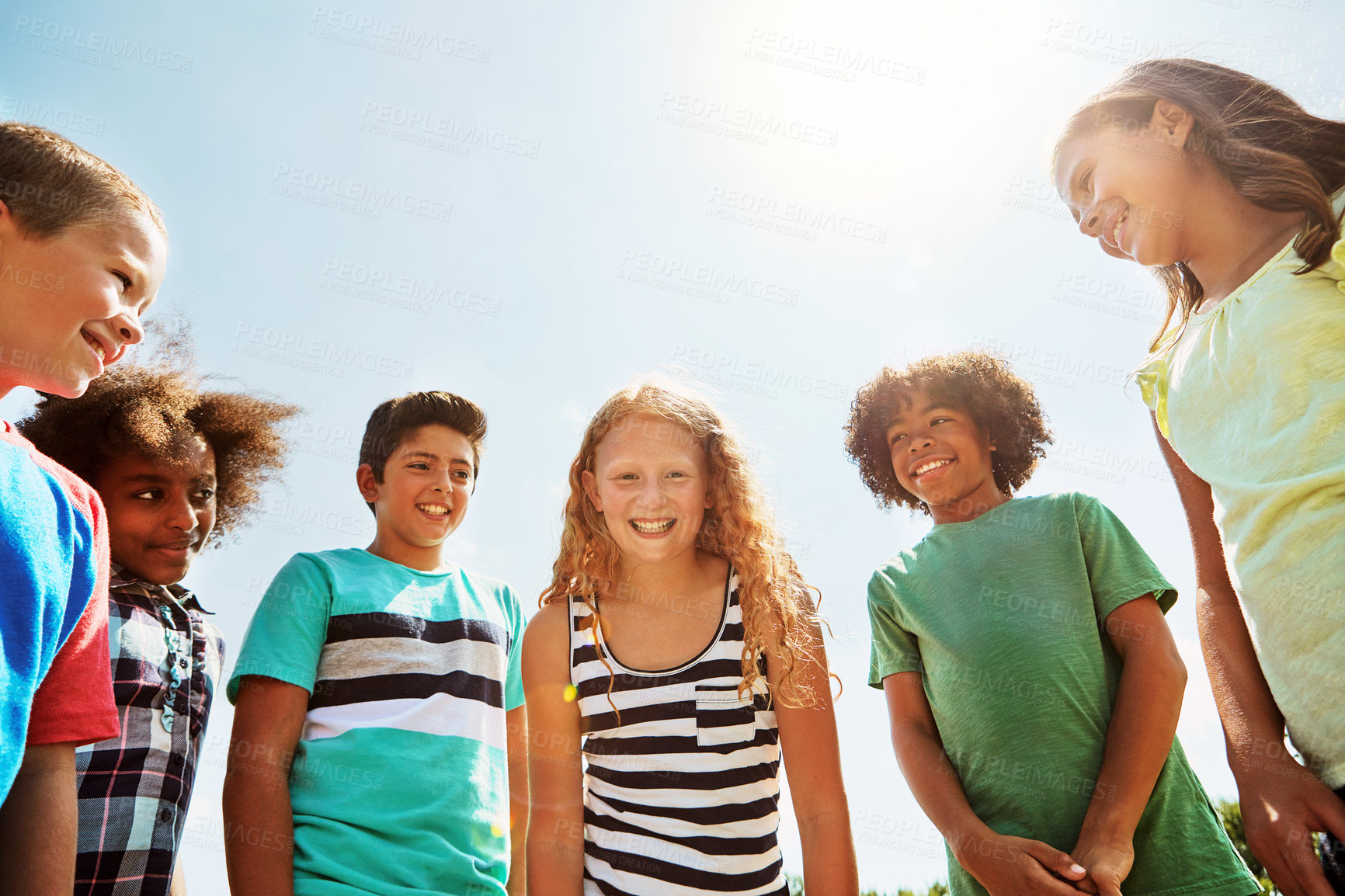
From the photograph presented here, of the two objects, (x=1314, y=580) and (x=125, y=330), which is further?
(x=125, y=330)

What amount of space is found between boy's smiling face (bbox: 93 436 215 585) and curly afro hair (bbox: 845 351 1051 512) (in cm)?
327

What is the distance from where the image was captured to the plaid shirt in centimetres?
269

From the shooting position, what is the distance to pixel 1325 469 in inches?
74.5

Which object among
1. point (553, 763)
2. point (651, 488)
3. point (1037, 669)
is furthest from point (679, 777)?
point (1037, 669)

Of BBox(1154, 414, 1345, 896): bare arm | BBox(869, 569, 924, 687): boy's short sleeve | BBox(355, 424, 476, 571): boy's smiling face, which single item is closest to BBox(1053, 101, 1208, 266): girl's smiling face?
BBox(1154, 414, 1345, 896): bare arm

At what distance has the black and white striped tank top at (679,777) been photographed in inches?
104

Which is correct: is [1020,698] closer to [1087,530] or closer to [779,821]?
[1087,530]

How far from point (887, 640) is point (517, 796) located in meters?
1.71

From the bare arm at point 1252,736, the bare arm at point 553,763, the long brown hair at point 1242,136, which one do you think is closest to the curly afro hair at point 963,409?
the long brown hair at point 1242,136

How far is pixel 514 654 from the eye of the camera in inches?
143

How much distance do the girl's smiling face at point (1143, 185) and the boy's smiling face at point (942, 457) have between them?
1.07 m

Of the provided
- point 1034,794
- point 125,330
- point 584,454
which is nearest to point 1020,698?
point 1034,794

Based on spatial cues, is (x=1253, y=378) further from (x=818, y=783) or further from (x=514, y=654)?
(x=514, y=654)

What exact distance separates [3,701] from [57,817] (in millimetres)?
380
